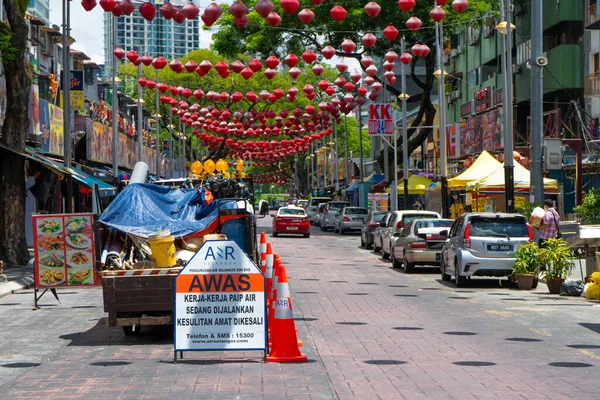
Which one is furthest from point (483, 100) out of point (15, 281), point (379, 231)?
point (15, 281)

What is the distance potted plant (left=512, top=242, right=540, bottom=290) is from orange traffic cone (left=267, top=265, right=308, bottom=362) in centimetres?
1146

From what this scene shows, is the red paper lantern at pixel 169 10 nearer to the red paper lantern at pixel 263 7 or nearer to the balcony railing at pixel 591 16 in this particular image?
the red paper lantern at pixel 263 7

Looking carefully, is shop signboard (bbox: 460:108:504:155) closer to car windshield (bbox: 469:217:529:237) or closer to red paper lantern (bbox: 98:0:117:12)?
car windshield (bbox: 469:217:529:237)

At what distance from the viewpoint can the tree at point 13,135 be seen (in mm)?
28203

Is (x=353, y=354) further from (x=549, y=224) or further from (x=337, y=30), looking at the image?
(x=337, y=30)

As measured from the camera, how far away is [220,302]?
38.0ft

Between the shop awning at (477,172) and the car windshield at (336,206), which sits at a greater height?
the shop awning at (477,172)

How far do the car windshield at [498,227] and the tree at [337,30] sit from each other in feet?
64.6

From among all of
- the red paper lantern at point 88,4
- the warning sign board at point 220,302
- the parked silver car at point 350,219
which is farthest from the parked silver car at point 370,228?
the warning sign board at point 220,302

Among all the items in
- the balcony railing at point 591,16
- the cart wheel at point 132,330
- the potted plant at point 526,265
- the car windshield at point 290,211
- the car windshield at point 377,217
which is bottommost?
the cart wheel at point 132,330

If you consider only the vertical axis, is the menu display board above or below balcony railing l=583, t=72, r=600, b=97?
below

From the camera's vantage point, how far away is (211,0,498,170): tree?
4384cm

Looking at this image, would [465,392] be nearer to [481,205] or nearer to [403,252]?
[403,252]

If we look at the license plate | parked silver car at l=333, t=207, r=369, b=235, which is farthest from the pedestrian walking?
parked silver car at l=333, t=207, r=369, b=235
